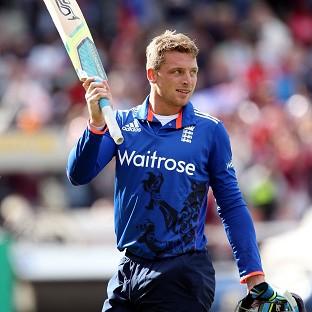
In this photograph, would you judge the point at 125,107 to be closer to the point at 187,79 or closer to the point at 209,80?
the point at 209,80

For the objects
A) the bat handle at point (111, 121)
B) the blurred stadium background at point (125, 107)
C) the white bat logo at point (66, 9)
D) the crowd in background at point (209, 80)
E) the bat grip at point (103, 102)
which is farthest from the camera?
the crowd in background at point (209, 80)

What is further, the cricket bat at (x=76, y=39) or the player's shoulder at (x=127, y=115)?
the player's shoulder at (x=127, y=115)

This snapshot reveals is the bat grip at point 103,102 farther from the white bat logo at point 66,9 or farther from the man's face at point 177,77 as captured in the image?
the white bat logo at point 66,9

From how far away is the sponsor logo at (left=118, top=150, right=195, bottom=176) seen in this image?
5.98m

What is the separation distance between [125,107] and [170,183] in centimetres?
891

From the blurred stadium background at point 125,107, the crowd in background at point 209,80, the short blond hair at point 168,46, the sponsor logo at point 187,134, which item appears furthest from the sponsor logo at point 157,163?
the crowd in background at point 209,80

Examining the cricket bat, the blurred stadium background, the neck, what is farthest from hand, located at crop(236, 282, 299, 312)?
the blurred stadium background

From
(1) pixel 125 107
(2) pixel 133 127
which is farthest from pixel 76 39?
(1) pixel 125 107

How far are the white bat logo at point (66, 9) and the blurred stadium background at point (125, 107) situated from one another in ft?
14.8

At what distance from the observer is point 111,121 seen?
574cm

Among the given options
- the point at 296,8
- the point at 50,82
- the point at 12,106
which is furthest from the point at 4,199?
the point at 296,8

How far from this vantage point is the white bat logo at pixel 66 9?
6246 mm

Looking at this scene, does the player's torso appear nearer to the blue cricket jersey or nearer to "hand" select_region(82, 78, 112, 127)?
the blue cricket jersey

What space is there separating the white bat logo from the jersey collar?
2.02ft
